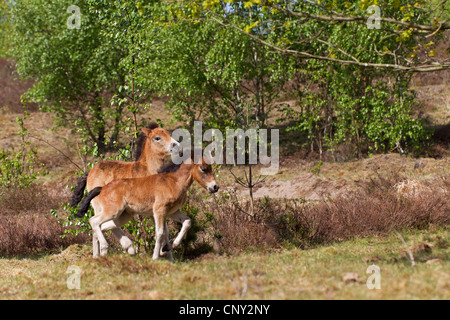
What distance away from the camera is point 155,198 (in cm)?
920

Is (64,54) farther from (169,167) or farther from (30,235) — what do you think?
(169,167)

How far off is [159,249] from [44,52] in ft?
59.1

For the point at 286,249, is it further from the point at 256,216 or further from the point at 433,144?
the point at 433,144

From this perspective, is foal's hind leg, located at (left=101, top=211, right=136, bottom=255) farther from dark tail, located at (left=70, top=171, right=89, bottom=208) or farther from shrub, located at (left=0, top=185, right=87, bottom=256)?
shrub, located at (left=0, top=185, right=87, bottom=256)

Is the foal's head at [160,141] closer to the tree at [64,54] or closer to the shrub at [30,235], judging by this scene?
the shrub at [30,235]

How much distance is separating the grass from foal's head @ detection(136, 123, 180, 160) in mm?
1967

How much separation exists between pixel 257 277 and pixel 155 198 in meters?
2.51

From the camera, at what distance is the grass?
6.59 m

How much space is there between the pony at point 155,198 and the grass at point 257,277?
21.9 inches

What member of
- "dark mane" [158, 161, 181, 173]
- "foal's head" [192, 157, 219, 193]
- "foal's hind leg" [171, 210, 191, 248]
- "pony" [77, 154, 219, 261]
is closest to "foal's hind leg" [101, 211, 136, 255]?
"pony" [77, 154, 219, 261]

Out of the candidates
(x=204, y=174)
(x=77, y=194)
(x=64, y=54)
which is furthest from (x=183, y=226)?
(x=64, y=54)

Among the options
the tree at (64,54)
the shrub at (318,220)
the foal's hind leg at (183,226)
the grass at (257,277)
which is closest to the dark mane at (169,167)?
the foal's hind leg at (183,226)

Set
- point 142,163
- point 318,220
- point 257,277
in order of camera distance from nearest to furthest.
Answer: point 257,277 < point 142,163 < point 318,220
